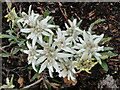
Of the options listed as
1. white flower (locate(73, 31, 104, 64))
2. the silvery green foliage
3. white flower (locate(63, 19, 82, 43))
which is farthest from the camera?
the silvery green foliage

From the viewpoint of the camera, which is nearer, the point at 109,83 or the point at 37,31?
the point at 37,31

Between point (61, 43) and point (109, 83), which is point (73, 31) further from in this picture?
point (109, 83)

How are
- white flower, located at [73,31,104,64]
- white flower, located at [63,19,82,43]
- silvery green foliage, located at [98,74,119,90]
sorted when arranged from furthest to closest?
silvery green foliage, located at [98,74,119,90] → white flower, located at [63,19,82,43] → white flower, located at [73,31,104,64]

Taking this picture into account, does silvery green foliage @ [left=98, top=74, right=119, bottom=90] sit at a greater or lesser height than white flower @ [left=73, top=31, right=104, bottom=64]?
lesser

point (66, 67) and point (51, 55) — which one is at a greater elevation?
point (51, 55)

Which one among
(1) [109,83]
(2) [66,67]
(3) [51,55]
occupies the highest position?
(3) [51,55]

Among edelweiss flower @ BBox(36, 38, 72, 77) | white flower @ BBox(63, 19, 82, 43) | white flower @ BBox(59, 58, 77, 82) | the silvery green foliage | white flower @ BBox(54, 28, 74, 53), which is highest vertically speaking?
white flower @ BBox(63, 19, 82, 43)

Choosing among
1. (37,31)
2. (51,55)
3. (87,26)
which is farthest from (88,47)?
(87,26)

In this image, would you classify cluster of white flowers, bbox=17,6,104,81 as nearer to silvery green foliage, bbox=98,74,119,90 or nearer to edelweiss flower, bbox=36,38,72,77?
edelweiss flower, bbox=36,38,72,77

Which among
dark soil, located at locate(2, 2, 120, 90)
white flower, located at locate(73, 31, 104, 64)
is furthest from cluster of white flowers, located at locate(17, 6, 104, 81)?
dark soil, located at locate(2, 2, 120, 90)
